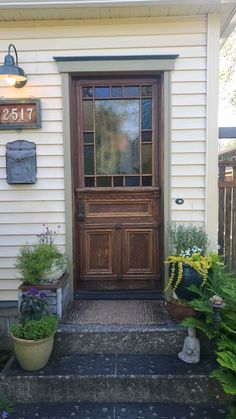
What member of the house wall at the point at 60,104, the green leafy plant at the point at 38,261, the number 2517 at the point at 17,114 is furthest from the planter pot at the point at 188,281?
the number 2517 at the point at 17,114

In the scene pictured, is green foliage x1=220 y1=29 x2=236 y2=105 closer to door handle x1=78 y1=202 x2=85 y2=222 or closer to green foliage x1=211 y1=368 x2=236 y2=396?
door handle x1=78 y1=202 x2=85 y2=222

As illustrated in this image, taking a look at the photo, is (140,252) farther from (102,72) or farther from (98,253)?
(102,72)

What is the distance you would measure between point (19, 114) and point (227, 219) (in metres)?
2.71

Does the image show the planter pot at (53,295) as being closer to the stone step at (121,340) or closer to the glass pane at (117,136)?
the stone step at (121,340)

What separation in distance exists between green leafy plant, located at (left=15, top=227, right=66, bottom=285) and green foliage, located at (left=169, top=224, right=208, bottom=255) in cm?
112

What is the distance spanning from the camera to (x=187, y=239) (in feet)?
10.6

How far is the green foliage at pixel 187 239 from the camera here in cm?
320

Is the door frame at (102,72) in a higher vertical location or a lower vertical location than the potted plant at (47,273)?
higher

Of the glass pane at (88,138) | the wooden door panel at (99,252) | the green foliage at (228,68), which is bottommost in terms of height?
the wooden door panel at (99,252)

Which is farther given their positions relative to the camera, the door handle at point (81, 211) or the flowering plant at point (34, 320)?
the door handle at point (81, 211)

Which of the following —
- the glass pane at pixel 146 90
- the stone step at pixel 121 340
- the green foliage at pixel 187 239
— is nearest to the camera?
the stone step at pixel 121 340

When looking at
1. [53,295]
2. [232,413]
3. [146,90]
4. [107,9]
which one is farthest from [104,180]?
[232,413]

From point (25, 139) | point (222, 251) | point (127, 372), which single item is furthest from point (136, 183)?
point (127, 372)

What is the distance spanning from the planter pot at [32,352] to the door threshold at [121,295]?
95cm
